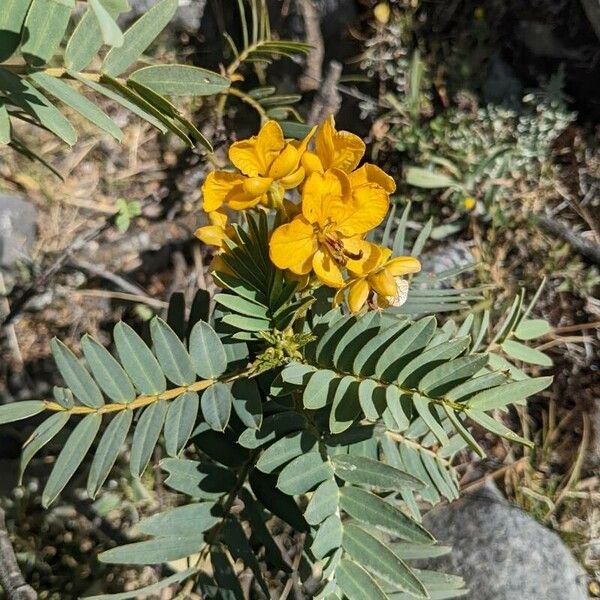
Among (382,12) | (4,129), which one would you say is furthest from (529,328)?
(382,12)

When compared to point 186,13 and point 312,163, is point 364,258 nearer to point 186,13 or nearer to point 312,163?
point 312,163

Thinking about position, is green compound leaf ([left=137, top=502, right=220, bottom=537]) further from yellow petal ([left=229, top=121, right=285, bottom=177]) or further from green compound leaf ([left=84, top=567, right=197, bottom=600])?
yellow petal ([left=229, top=121, right=285, bottom=177])

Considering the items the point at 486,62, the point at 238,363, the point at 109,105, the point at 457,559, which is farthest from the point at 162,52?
the point at 457,559

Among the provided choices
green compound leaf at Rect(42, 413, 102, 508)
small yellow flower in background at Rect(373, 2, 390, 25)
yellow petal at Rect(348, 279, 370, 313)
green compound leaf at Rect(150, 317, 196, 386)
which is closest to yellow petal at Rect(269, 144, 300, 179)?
yellow petal at Rect(348, 279, 370, 313)

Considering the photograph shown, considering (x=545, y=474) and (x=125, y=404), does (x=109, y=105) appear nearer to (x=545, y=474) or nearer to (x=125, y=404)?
(x=125, y=404)

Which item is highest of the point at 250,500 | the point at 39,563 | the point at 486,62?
the point at 486,62

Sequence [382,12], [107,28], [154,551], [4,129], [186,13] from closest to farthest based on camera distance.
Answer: [107,28] < [4,129] < [154,551] < [382,12] < [186,13]
